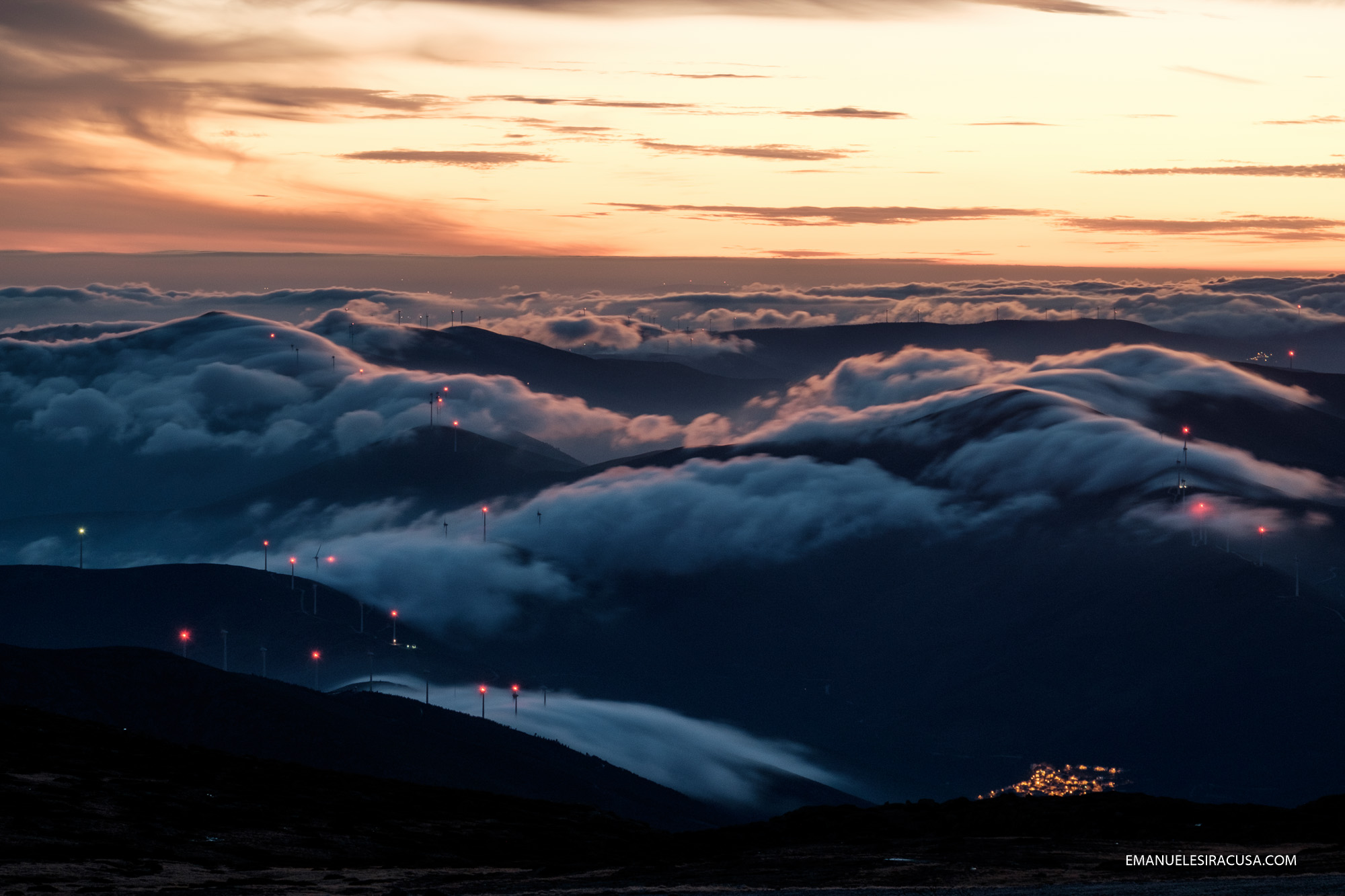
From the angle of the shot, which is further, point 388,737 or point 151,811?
point 388,737

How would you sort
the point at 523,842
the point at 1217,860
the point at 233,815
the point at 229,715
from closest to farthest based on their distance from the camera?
the point at 1217,860 → the point at 233,815 → the point at 523,842 → the point at 229,715

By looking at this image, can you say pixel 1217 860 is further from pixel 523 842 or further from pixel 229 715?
pixel 229 715

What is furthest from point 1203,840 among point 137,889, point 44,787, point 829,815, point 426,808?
point 44,787

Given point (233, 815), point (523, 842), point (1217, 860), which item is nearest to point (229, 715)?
point (233, 815)

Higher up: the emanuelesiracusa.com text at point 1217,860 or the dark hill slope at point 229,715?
the dark hill slope at point 229,715

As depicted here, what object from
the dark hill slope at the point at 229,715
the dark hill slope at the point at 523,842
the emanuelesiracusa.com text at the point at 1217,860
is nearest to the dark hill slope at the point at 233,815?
the dark hill slope at the point at 523,842

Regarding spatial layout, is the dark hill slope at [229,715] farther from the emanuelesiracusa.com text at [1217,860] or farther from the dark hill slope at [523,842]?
the emanuelesiracusa.com text at [1217,860]

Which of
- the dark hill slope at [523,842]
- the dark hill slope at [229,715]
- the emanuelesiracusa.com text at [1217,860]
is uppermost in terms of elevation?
the dark hill slope at [229,715]

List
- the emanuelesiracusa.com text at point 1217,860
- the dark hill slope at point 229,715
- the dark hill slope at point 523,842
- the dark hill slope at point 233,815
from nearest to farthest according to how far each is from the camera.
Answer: the emanuelesiracusa.com text at point 1217,860, the dark hill slope at point 523,842, the dark hill slope at point 233,815, the dark hill slope at point 229,715

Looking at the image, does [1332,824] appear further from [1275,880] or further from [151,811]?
[151,811]
